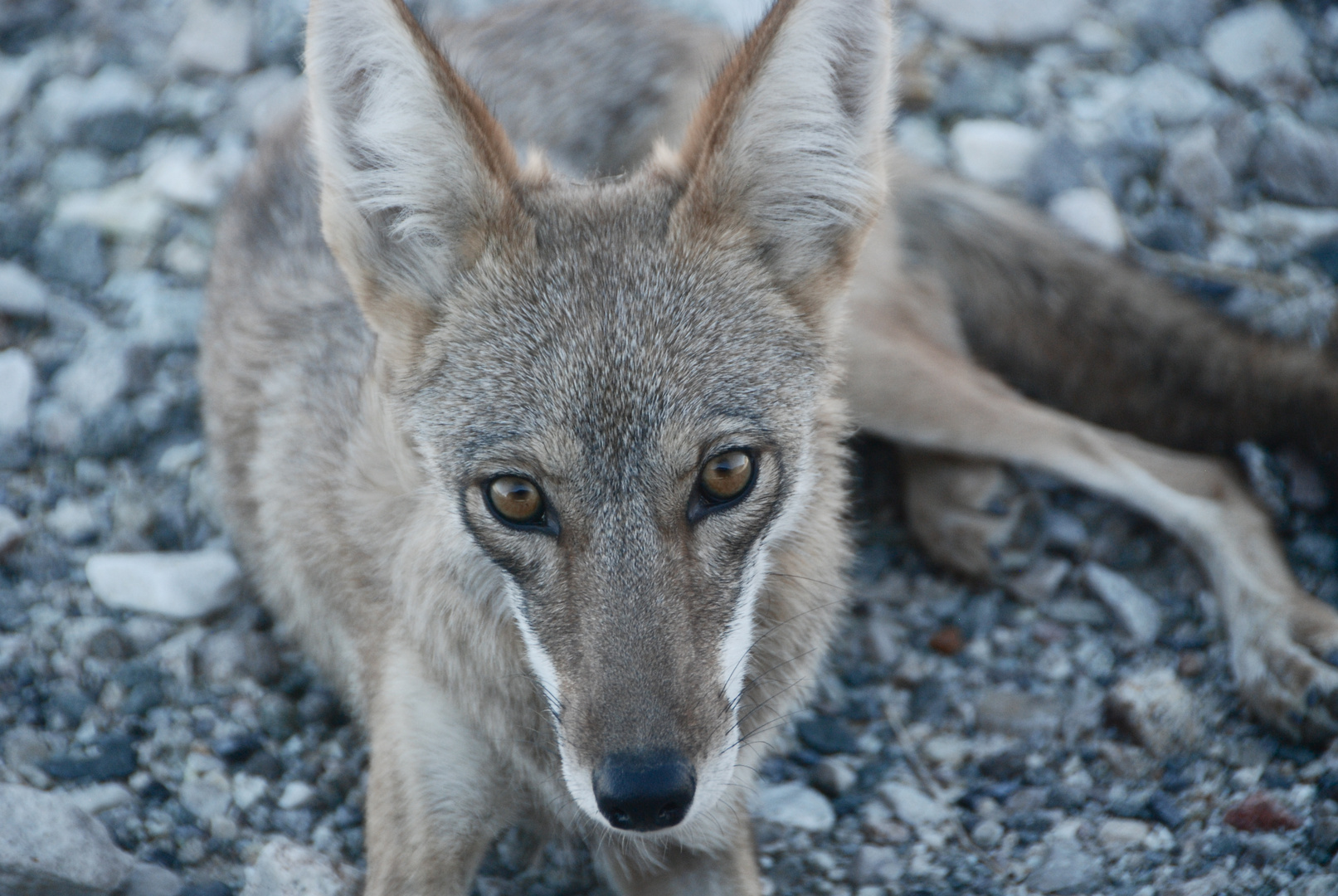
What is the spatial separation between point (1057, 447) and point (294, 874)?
2978 millimetres

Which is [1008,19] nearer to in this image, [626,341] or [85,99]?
[626,341]

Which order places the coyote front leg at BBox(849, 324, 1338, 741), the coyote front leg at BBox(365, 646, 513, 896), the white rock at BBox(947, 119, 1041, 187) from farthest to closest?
the white rock at BBox(947, 119, 1041, 187) < the coyote front leg at BBox(849, 324, 1338, 741) < the coyote front leg at BBox(365, 646, 513, 896)

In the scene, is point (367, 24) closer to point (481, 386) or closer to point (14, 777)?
point (481, 386)

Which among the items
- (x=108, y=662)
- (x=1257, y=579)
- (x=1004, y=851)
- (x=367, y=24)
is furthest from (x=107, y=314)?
(x=1257, y=579)

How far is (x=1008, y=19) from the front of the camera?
20.4 feet

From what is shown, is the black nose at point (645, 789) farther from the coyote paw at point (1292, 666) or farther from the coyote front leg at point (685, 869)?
the coyote paw at point (1292, 666)

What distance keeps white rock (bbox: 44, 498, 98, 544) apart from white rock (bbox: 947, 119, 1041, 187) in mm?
4070

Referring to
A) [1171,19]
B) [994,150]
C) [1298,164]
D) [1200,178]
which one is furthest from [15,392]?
[1171,19]

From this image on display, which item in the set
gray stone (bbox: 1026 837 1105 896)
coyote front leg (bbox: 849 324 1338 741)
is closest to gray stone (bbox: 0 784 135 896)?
gray stone (bbox: 1026 837 1105 896)

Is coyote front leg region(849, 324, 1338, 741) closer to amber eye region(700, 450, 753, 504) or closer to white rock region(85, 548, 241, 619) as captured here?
amber eye region(700, 450, 753, 504)

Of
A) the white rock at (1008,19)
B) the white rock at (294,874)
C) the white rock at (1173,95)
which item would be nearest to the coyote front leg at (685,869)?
the white rock at (294,874)

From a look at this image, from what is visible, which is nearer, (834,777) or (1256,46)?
(834,777)

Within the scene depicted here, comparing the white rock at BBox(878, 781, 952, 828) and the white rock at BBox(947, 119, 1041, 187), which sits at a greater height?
the white rock at BBox(947, 119, 1041, 187)

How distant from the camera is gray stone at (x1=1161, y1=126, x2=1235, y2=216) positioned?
18.2 feet
